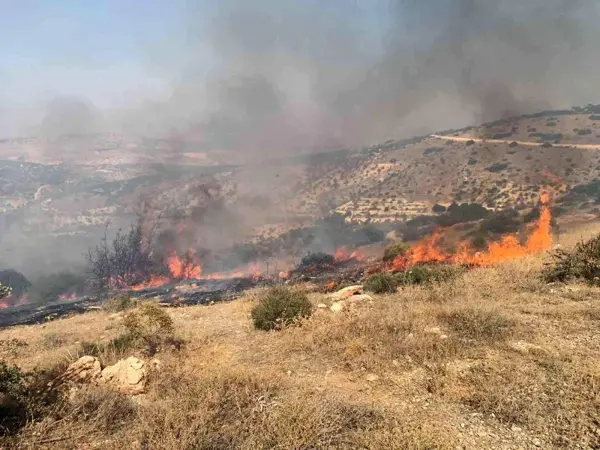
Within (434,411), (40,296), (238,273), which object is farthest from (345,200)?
(434,411)

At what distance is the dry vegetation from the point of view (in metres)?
5.09

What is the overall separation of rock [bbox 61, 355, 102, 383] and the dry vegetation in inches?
27.5

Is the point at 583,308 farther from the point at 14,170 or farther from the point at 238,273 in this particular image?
the point at 14,170

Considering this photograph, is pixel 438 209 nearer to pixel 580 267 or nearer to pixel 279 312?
pixel 580 267

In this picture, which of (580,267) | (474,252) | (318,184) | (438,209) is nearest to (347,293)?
(580,267)

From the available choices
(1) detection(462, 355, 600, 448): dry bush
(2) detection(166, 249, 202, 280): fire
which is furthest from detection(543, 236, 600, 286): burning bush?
(2) detection(166, 249, 202, 280): fire

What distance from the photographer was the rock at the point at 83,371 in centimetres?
712

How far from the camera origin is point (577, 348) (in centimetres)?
761

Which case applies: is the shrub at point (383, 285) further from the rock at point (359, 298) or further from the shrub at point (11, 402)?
the shrub at point (11, 402)

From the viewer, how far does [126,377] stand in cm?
705

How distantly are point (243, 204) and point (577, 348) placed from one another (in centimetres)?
6196

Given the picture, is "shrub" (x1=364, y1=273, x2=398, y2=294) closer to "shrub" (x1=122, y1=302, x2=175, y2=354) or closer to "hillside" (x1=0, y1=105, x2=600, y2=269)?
"shrub" (x1=122, y1=302, x2=175, y2=354)

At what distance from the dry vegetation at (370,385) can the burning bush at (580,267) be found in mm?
1554

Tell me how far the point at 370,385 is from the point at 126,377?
13.6ft
